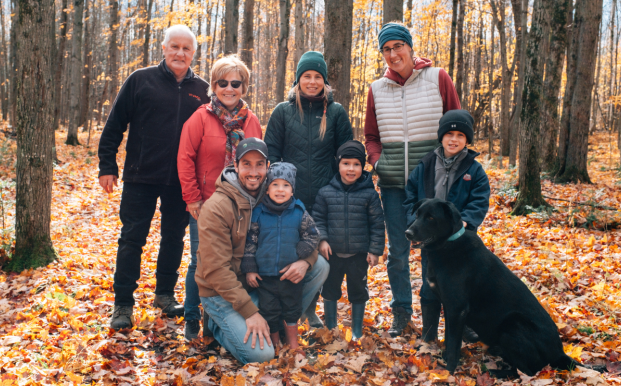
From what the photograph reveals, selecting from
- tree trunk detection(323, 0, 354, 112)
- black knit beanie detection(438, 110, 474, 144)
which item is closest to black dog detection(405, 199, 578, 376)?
black knit beanie detection(438, 110, 474, 144)

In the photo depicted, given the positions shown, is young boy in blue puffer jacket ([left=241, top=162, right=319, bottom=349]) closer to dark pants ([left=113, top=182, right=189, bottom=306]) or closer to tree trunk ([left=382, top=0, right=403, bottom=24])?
dark pants ([left=113, top=182, right=189, bottom=306])

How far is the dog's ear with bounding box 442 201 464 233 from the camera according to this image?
2.85 metres

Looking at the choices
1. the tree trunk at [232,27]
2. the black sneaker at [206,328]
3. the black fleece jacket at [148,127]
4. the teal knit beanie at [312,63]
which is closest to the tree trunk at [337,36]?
the teal knit beanie at [312,63]

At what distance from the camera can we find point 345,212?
11.1 feet

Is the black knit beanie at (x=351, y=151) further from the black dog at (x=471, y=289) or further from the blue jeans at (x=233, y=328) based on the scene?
the blue jeans at (x=233, y=328)

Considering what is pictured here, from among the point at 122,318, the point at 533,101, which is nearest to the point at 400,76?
the point at 122,318

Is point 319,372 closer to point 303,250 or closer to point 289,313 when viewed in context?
point 289,313

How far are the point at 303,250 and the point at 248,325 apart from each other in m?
0.72

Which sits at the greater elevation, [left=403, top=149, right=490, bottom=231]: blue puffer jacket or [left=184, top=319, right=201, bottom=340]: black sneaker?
[left=403, top=149, right=490, bottom=231]: blue puffer jacket

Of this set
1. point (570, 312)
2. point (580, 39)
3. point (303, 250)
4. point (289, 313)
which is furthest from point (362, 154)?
point (580, 39)

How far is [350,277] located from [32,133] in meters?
4.45

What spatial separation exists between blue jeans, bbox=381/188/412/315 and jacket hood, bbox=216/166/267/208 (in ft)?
4.17

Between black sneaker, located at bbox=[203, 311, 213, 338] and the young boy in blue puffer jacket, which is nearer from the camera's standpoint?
the young boy in blue puffer jacket

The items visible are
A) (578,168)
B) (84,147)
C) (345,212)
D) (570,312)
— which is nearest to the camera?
(345,212)
